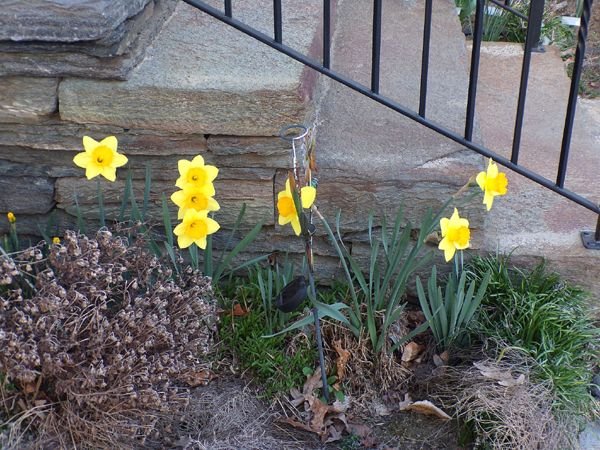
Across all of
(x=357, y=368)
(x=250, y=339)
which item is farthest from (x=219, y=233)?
(x=357, y=368)

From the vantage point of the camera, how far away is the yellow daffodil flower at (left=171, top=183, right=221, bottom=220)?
2.10 m

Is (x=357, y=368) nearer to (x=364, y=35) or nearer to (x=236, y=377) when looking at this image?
(x=236, y=377)

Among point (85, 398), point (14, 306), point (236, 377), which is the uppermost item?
point (14, 306)

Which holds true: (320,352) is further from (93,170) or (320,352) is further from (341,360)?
(93,170)

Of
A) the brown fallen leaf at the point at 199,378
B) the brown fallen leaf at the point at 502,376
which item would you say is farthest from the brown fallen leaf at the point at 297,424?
the brown fallen leaf at the point at 502,376

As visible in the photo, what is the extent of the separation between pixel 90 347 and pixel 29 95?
79 centimetres

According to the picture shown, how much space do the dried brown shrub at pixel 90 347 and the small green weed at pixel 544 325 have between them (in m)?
0.87

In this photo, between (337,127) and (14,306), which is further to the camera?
(337,127)

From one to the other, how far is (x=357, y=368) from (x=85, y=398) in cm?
78

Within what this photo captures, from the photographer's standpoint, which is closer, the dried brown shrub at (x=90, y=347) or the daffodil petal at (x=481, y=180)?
the dried brown shrub at (x=90, y=347)

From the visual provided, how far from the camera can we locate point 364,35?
136 inches

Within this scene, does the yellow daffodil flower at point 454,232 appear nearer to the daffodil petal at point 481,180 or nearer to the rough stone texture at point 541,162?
the daffodil petal at point 481,180

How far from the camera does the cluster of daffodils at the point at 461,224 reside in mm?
2193

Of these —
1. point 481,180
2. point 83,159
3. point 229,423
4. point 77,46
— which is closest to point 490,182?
point 481,180
